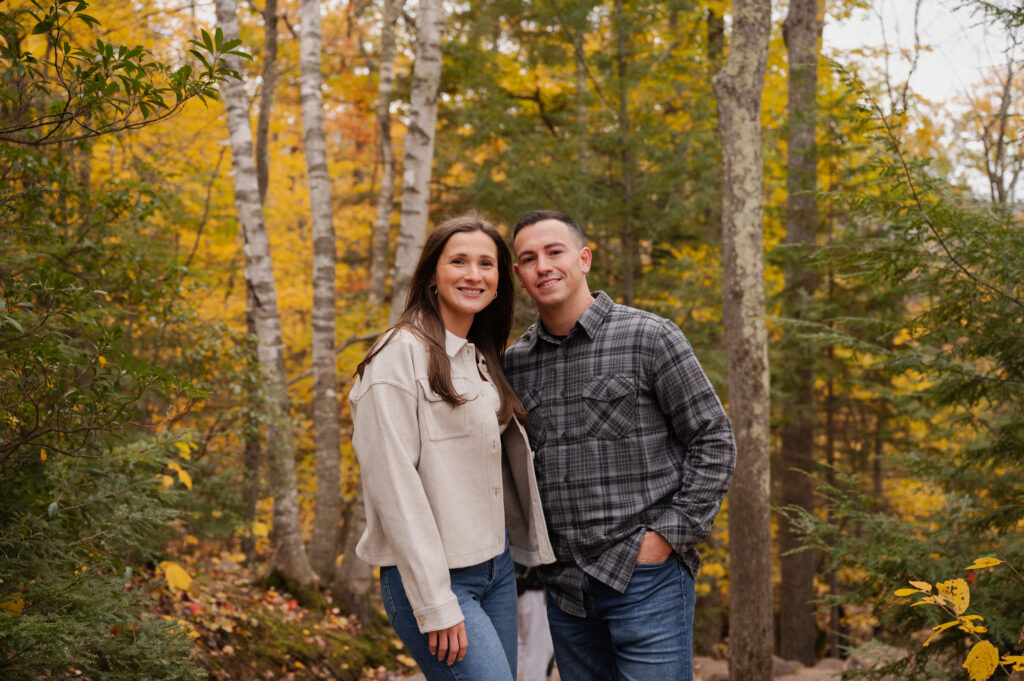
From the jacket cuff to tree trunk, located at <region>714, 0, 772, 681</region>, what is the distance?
398 centimetres

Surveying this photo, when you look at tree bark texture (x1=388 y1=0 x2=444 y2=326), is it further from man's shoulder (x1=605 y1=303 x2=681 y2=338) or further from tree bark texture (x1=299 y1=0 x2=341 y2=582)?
man's shoulder (x1=605 y1=303 x2=681 y2=338)

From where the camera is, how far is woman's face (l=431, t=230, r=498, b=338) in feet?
8.95

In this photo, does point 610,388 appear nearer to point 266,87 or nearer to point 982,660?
point 982,660

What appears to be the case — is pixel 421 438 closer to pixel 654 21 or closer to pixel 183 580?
pixel 183 580

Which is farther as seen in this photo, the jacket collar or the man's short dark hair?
the man's short dark hair

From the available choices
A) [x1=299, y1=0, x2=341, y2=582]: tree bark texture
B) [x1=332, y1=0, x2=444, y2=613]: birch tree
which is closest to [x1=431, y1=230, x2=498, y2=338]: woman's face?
[x1=332, y1=0, x2=444, y2=613]: birch tree

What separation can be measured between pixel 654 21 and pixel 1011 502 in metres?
6.93

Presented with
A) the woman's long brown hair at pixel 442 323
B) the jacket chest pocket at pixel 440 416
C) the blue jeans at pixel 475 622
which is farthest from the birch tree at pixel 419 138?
the blue jeans at pixel 475 622

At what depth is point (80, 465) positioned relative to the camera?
144 inches

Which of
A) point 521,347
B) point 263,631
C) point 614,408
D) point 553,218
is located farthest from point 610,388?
point 263,631

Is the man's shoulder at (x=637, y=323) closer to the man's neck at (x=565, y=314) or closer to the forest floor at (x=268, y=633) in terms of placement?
the man's neck at (x=565, y=314)

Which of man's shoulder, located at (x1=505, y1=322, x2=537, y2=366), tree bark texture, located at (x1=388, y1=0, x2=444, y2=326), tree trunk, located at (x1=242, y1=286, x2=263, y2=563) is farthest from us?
tree bark texture, located at (x1=388, y1=0, x2=444, y2=326)

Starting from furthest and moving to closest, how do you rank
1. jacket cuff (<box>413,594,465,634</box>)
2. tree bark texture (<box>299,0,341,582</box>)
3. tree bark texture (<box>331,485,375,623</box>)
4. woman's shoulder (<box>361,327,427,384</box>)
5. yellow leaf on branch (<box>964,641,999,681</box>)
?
tree bark texture (<box>299,0,341,582</box>) < tree bark texture (<box>331,485,375,623</box>) < woman's shoulder (<box>361,327,427,384</box>) < jacket cuff (<box>413,594,465,634</box>) < yellow leaf on branch (<box>964,641,999,681</box>)

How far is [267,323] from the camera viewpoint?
8031 millimetres
